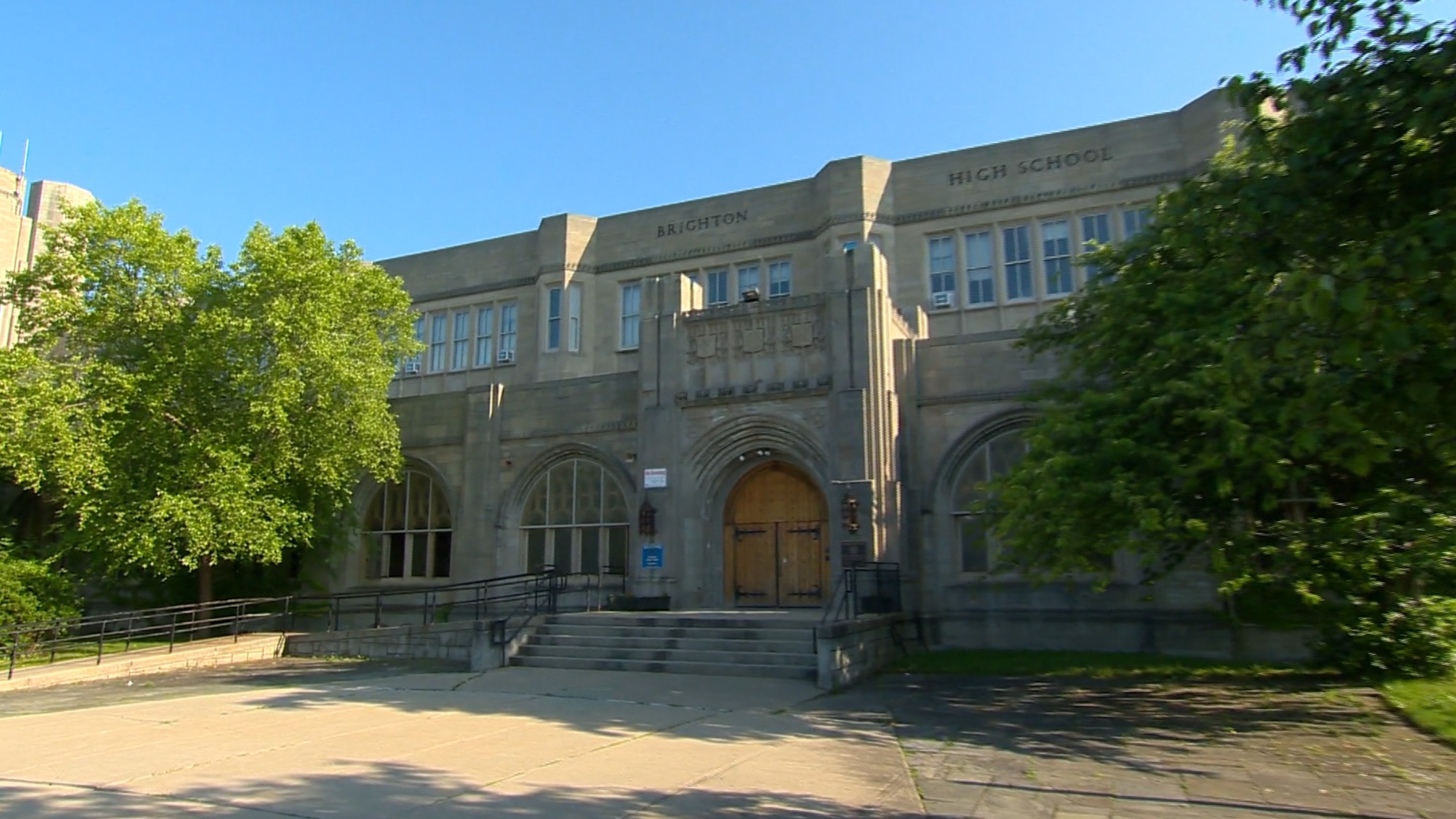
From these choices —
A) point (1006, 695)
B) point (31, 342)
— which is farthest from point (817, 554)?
point (31, 342)

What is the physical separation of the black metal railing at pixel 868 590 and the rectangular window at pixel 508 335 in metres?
15.8

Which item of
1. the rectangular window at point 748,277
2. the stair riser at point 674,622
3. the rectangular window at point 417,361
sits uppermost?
the rectangular window at point 748,277

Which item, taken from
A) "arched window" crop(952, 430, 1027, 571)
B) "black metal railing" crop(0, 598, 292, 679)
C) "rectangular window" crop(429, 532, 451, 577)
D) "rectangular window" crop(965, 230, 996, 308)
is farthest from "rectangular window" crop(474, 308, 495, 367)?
"arched window" crop(952, 430, 1027, 571)

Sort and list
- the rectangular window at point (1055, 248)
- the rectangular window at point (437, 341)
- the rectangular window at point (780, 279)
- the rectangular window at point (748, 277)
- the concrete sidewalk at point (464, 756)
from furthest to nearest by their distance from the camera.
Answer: the rectangular window at point (437, 341), the rectangular window at point (748, 277), the rectangular window at point (780, 279), the rectangular window at point (1055, 248), the concrete sidewalk at point (464, 756)

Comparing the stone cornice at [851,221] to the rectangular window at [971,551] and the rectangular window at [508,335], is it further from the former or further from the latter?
the rectangular window at [971,551]

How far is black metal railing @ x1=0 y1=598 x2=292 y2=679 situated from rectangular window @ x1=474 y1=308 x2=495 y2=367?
9.99m

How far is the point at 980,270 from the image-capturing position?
1000 inches

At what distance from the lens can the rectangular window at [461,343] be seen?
3127cm

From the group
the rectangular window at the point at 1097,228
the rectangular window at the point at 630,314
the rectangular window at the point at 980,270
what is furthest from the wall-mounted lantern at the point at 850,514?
the rectangular window at the point at 630,314

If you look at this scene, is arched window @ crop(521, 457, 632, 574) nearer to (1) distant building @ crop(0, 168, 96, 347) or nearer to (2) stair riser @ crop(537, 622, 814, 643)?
(2) stair riser @ crop(537, 622, 814, 643)

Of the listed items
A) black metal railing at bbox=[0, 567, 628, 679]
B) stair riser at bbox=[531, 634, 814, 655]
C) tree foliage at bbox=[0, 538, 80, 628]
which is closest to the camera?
stair riser at bbox=[531, 634, 814, 655]

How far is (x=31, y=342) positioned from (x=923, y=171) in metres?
21.1

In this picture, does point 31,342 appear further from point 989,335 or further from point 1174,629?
point 1174,629

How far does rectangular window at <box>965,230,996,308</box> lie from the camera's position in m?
25.1
